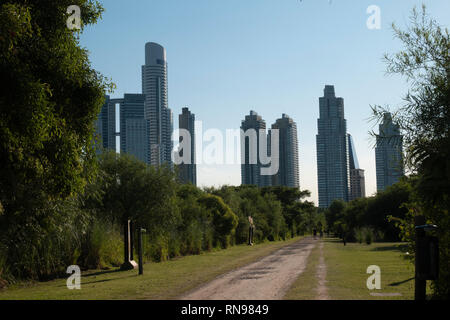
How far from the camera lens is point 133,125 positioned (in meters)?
165

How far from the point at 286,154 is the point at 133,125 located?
177 feet

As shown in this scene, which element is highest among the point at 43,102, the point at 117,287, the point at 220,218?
the point at 43,102

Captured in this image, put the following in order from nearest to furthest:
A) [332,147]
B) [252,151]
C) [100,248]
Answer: [100,248]
[252,151]
[332,147]

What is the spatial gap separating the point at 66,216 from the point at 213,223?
24898 mm

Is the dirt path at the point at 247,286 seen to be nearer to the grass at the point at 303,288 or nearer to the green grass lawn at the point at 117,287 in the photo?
the grass at the point at 303,288

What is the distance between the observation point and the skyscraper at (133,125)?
148 meters

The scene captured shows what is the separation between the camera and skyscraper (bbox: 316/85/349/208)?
158375mm

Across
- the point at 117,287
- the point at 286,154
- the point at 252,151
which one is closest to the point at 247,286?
the point at 117,287

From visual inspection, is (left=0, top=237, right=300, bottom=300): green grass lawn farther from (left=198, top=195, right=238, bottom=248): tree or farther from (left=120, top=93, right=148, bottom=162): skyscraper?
(left=120, top=93, right=148, bottom=162): skyscraper

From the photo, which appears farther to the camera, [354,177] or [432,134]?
[354,177]

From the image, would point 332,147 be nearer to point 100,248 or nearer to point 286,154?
point 286,154

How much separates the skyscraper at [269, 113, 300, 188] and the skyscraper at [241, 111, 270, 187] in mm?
5028

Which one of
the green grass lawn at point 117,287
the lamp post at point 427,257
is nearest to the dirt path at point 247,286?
the green grass lawn at point 117,287
